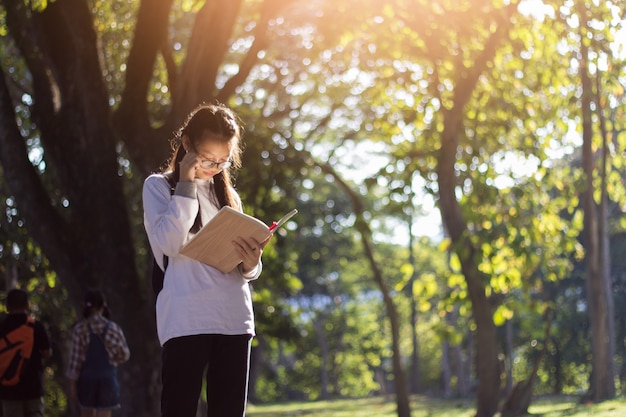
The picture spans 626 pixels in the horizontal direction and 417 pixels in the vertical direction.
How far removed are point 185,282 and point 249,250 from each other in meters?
0.30

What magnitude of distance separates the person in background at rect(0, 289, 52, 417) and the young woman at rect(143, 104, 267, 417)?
5730mm

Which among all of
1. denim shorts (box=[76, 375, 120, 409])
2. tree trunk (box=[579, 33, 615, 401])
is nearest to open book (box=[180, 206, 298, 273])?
denim shorts (box=[76, 375, 120, 409])

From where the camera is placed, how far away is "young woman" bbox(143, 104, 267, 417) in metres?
4.95

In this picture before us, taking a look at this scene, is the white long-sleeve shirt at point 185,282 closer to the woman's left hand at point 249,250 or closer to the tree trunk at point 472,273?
the woman's left hand at point 249,250

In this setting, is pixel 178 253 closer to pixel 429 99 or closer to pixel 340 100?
pixel 429 99

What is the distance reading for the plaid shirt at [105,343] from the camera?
10.5m

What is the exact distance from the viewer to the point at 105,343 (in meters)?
10.5

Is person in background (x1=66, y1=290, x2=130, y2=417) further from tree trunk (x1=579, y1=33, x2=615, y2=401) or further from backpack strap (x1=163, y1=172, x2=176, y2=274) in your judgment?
tree trunk (x1=579, y1=33, x2=615, y2=401)

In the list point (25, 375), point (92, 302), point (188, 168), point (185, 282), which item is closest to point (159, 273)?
point (185, 282)

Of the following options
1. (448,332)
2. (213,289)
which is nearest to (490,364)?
(448,332)

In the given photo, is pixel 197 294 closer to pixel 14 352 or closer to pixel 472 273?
pixel 14 352

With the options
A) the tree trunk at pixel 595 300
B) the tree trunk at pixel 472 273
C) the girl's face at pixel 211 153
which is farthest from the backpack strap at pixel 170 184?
the tree trunk at pixel 595 300

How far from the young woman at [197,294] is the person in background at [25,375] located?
5730 mm

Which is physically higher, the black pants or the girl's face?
the girl's face
